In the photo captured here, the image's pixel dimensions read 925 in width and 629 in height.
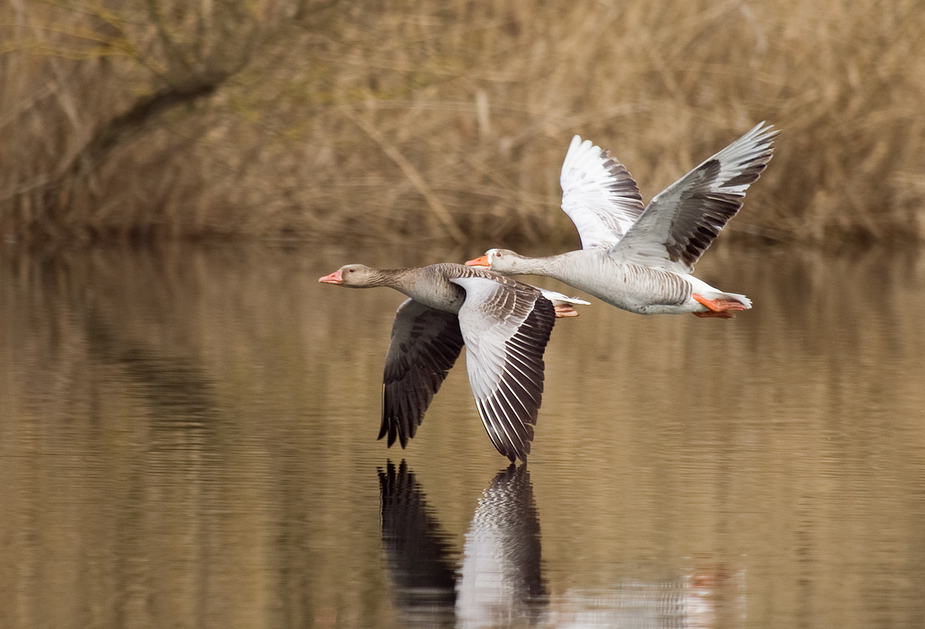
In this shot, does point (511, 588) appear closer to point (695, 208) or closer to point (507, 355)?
point (507, 355)

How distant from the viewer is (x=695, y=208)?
9328 millimetres

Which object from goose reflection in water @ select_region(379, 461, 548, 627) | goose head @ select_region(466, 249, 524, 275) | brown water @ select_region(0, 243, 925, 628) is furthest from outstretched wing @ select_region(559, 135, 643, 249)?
goose reflection in water @ select_region(379, 461, 548, 627)

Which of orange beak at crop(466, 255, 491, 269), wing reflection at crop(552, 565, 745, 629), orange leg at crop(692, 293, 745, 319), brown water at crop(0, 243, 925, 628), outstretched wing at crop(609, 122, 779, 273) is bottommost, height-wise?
wing reflection at crop(552, 565, 745, 629)

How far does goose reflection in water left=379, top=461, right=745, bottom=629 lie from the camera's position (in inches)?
233

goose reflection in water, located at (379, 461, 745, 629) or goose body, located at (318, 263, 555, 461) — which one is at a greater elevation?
goose body, located at (318, 263, 555, 461)

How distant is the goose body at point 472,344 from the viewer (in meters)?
8.27

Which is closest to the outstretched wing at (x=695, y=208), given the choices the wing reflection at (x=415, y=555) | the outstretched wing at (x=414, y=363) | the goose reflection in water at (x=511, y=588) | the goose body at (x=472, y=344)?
the goose body at (x=472, y=344)

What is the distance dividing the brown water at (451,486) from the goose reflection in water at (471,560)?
18 mm

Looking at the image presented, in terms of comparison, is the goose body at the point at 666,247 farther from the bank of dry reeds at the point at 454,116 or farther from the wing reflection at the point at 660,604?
the bank of dry reeds at the point at 454,116

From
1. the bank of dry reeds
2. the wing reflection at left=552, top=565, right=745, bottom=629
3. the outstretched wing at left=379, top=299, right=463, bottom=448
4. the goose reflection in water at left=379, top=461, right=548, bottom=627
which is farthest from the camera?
the bank of dry reeds

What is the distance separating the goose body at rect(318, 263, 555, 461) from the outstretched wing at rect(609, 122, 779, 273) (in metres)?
0.91

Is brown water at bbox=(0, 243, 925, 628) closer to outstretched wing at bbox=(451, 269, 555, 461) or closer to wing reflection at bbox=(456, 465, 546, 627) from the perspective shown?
wing reflection at bbox=(456, 465, 546, 627)

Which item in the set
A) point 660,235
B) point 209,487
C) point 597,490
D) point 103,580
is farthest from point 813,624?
point 660,235

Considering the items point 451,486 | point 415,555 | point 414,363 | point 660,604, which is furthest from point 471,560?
point 414,363
